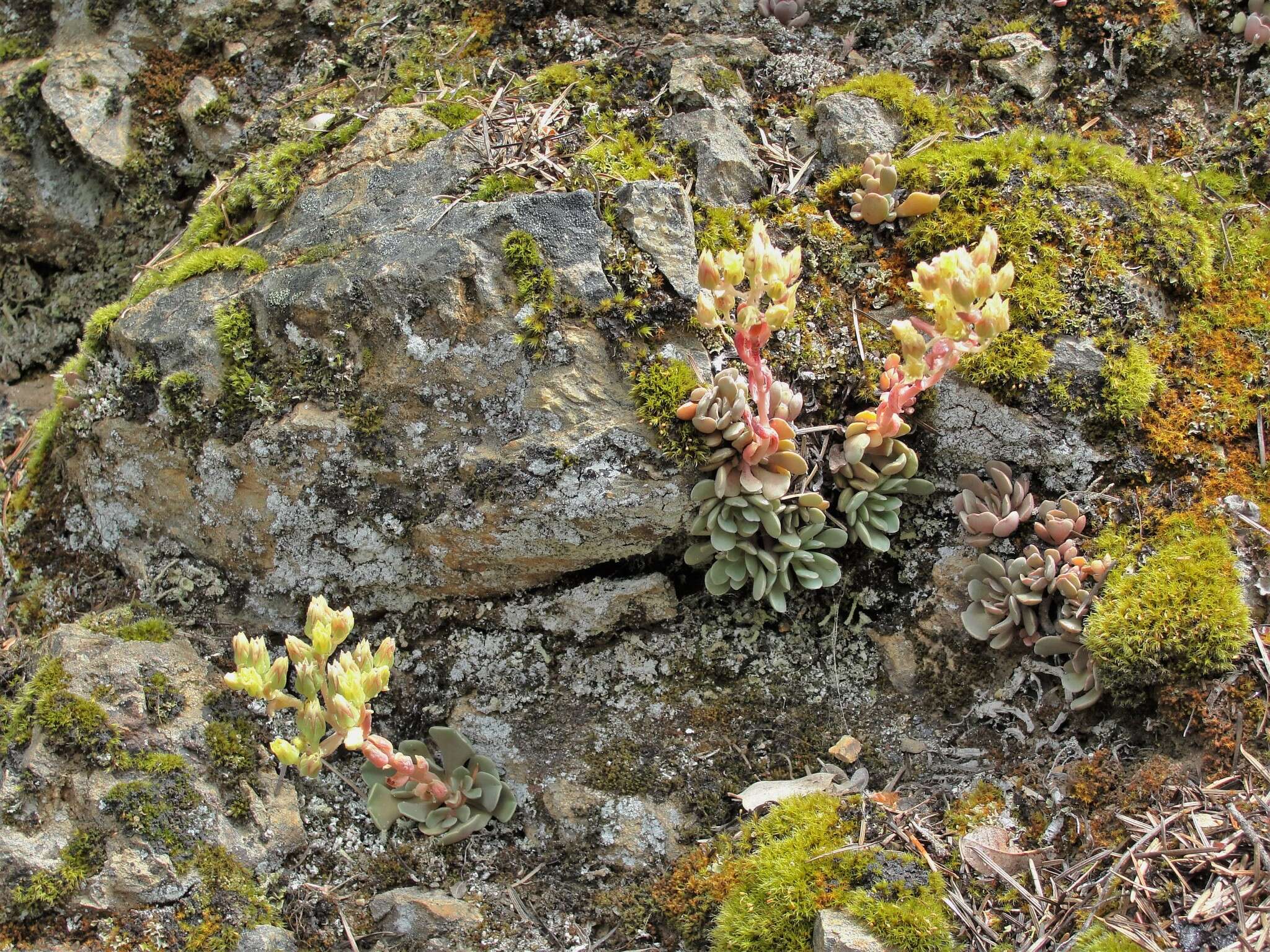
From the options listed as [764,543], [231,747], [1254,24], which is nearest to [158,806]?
[231,747]

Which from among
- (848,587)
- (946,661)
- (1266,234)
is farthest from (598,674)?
(1266,234)

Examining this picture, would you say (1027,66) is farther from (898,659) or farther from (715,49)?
(898,659)

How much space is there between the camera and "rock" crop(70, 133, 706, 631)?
3.80m

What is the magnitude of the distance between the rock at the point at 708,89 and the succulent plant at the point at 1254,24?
254 cm

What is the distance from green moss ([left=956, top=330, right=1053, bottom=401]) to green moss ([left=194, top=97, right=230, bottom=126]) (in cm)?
411

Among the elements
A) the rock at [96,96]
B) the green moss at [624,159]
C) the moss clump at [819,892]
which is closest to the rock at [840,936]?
the moss clump at [819,892]

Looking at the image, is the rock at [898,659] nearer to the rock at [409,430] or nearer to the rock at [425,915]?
the rock at [409,430]

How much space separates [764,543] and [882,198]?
165 cm

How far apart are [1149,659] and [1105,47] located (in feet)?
11.0

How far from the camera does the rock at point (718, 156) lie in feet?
14.1

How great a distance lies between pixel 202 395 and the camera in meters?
4.09

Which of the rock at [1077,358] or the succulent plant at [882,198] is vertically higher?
the succulent plant at [882,198]

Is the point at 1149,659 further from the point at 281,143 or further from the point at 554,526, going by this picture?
the point at 281,143

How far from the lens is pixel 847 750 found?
3678mm
